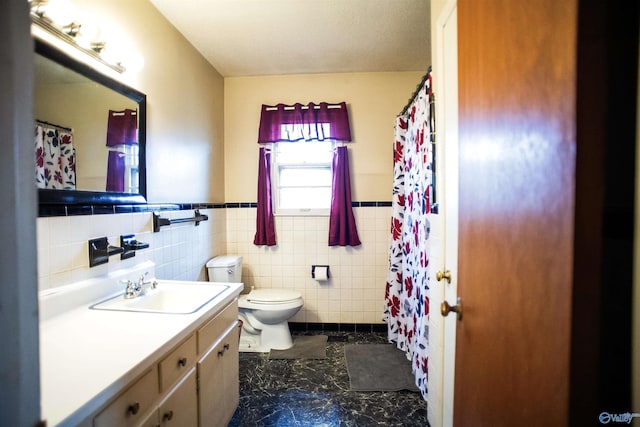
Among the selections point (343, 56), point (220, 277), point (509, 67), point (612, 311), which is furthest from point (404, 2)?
point (220, 277)

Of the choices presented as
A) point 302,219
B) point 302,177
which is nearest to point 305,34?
point 302,177

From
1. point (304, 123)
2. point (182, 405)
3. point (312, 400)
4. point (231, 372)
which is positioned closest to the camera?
point (182, 405)

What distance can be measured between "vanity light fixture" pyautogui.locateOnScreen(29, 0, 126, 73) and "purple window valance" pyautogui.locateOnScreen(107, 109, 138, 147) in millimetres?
237

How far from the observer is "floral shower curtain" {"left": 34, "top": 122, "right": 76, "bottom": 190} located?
1.06 meters

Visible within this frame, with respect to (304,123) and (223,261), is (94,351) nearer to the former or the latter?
(223,261)

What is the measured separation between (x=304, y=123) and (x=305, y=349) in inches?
81.7

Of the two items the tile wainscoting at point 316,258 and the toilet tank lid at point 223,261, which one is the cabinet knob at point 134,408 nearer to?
the toilet tank lid at point 223,261

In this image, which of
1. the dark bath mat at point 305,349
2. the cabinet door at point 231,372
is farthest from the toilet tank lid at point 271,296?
the cabinet door at point 231,372

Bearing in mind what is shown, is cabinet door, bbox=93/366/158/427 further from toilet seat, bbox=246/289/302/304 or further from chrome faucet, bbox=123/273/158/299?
toilet seat, bbox=246/289/302/304

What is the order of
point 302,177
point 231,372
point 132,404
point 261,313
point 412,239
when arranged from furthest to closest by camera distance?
point 302,177
point 261,313
point 412,239
point 231,372
point 132,404

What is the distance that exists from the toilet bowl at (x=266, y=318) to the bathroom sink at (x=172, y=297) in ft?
2.78

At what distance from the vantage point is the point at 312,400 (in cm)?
179

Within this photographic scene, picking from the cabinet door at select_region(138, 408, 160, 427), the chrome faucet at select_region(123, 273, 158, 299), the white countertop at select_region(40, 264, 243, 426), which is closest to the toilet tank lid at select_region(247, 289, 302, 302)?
the chrome faucet at select_region(123, 273, 158, 299)

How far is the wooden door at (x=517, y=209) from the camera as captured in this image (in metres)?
0.42
